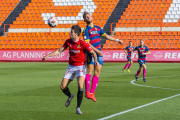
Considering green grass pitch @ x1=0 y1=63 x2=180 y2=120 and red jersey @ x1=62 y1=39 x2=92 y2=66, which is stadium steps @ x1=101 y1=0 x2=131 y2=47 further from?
red jersey @ x1=62 y1=39 x2=92 y2=66

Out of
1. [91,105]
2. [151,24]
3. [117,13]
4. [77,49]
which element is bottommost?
[91,105]

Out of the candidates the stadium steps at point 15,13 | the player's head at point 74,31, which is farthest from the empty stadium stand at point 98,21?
the player's head at point 74,31

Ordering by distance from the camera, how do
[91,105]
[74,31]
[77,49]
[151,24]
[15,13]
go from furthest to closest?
[15,13]
[151,24]
[91,105]
[77,49]
[74,31]

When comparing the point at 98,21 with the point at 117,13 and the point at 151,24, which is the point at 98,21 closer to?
the point at 117,13

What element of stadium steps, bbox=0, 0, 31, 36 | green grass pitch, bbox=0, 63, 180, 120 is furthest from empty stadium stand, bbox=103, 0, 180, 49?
green grass pitch, bbox=0, 63, 180, 120

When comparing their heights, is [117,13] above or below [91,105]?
above

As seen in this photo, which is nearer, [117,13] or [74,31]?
[74,31]

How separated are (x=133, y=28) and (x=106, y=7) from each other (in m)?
4.44

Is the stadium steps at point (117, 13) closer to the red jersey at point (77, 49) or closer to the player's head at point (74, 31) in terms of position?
the red jersey at point (77, 49)

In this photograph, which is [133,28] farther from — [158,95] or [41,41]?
[158,95]

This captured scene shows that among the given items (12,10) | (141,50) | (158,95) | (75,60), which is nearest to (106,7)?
(12,10)

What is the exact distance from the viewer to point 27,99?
9.33 metres

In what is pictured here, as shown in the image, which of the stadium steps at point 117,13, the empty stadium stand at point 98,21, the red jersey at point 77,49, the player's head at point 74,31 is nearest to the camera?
the player's head at point 74,31

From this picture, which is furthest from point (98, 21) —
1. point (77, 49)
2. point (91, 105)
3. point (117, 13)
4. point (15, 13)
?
point (77, 49)
